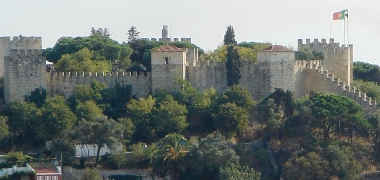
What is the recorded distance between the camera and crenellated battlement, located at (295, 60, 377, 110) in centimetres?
7081

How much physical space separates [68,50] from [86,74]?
610 cm

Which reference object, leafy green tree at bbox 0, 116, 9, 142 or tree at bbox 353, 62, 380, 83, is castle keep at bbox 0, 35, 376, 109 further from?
tree at bbox 353, 62, 380, 83

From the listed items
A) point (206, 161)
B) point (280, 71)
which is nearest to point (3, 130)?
point (206, 161)

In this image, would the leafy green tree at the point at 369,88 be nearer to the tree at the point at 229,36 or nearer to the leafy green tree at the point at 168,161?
the tree at the point at 229,36

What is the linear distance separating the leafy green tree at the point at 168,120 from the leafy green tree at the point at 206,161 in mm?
4113

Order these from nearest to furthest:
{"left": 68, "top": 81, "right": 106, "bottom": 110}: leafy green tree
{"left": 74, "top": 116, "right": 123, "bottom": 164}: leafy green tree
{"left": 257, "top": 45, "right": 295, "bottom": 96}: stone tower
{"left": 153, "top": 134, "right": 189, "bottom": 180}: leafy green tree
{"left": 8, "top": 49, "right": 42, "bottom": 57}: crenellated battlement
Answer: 1. {"left": 153, "top": 134, "right": 189, "bottom": 180}: leafy green tree
2. {"left": 74, "top": 116, "right": 123, "bottom": 164}: leafy green tree
3. {"left": 68, "top": 81, "right": 106, "bottom": 110}: leafy green tree
4. {"left": 257, "top": 45, "right": 295, "bottom": 96}: stone tower
5. {"left": 8, "top": 49, "right": 42, "bottom": 57}: crenellated battlement

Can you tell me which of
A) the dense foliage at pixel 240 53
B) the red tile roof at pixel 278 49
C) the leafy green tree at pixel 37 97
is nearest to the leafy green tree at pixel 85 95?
the leafy green tree at pixel 37 97

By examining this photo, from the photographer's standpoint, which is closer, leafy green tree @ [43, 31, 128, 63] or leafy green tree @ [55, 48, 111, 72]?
leafy green tree @ [55, 48, 111, 72]

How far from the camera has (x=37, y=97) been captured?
234 feet

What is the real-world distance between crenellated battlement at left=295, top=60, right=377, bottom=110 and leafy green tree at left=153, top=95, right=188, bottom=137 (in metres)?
6.18

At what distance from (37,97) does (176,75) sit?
5774 millimetres

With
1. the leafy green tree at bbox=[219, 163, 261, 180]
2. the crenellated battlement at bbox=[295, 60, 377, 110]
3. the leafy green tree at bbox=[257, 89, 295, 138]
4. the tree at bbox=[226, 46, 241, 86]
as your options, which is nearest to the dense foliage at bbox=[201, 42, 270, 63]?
the tree at bbox=[226, 46, 241, 86]

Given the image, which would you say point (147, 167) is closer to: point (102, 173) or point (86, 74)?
point (102, 173)

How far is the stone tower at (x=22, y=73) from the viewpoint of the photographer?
235 feet
